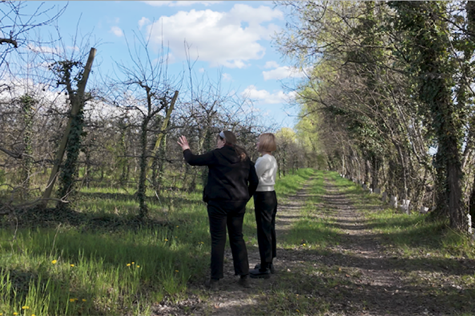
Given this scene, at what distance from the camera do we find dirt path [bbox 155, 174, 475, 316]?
424 centimetres

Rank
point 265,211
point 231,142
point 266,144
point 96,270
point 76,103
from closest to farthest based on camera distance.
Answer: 1. point 96,270
2. point 231,142
3. point 265,211
4. point 266,144
5. point 76,103

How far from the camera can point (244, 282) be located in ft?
16.1

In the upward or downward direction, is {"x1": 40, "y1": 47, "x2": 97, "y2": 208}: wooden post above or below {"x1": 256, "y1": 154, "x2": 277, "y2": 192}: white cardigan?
above

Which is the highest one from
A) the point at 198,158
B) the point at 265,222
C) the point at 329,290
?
the point at 198,158

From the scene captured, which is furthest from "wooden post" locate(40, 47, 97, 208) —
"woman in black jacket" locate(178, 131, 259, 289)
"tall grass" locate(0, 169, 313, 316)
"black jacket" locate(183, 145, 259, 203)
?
"black jacket" locate(183, 145, 259, 203)

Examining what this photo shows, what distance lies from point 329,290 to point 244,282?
1152mm

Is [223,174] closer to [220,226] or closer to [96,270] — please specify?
[220,226]

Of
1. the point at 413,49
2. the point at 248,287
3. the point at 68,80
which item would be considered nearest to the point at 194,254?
the point at 248,287

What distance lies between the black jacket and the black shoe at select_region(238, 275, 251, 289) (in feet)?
3.34

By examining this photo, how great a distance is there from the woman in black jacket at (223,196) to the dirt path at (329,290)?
36 cm

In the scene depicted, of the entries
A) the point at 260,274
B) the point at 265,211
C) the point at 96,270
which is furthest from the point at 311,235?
the point at 96,270

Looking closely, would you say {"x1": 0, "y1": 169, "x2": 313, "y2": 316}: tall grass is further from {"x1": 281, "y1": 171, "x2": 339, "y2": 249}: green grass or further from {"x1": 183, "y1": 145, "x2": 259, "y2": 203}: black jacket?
{"x1": 281, "y1": 171, "x2": 339, "y2": 249}: green grass

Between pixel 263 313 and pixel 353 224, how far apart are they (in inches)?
315

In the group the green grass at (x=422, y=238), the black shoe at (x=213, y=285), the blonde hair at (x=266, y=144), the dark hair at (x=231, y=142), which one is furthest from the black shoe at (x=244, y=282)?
the green grass at (x=422, y=238)
